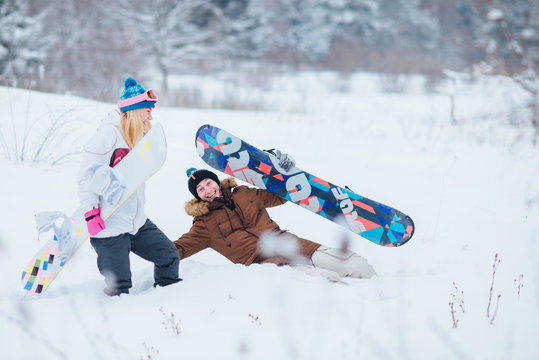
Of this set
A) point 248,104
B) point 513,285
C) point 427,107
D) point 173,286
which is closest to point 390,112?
point 427,107

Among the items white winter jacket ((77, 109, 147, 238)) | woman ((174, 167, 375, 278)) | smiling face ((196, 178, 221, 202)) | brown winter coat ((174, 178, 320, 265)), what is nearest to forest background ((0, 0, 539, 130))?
woman ((174, 167, 375, 278))

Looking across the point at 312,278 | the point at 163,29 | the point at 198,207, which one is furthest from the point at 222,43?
the point at 312,278

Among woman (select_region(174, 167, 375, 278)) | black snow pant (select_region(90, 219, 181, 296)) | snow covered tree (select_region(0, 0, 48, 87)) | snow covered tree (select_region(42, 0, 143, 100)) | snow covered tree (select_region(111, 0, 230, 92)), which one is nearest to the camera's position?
black snow pant (select_region(90, 219, 181, 296))

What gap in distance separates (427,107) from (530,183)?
25.3ft

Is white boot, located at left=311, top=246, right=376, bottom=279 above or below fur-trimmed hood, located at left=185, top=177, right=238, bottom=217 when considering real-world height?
below

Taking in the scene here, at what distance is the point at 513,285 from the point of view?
8.07 feet

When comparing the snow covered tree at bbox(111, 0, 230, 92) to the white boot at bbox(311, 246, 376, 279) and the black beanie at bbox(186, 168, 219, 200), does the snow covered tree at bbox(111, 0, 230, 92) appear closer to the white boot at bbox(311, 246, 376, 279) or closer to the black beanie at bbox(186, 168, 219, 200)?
the black beanie at bbox(186, 168, 219, 200)

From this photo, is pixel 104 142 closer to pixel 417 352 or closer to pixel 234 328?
pixel 234 328

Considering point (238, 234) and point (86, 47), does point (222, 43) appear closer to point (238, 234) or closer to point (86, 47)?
point (86, 47)

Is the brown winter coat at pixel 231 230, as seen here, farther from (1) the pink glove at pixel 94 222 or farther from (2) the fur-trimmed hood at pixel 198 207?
(1) the pink glove at pixel 94 222

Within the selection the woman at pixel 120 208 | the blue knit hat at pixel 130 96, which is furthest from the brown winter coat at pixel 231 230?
the blue knit hat at pixel 130 96

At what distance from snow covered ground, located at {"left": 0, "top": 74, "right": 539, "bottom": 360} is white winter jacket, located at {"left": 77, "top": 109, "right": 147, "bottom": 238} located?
0.43 metres

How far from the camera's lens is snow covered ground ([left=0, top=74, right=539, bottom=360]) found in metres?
1.80

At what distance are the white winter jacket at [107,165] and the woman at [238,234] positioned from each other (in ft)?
1.54
